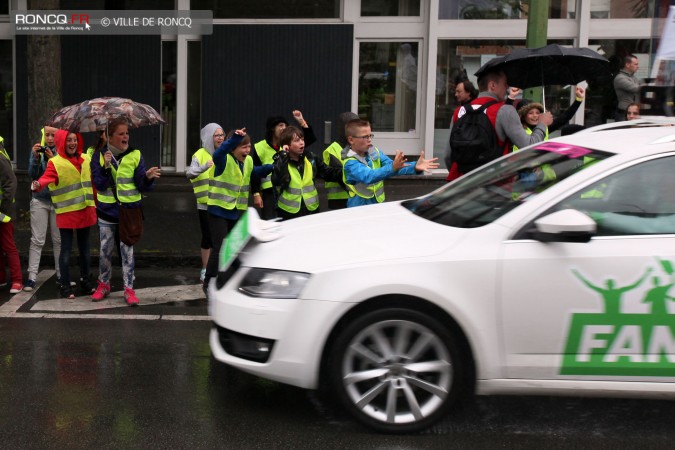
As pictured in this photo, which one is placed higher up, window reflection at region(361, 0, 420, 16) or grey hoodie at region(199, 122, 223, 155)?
window reflection at region(361, 0, 420, 16)

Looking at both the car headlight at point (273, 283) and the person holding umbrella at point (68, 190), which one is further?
the person holding umbrella at point (68, 190)

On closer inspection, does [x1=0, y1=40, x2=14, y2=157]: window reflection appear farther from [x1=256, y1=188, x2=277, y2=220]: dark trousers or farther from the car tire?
the car tire

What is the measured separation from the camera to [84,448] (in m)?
4.63

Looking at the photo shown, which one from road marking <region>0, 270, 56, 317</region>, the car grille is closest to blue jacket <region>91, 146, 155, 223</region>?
road marking <region>0, 270, 56, 317</region>

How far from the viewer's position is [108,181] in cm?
816

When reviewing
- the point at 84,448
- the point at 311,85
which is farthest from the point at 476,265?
the point at 311,85

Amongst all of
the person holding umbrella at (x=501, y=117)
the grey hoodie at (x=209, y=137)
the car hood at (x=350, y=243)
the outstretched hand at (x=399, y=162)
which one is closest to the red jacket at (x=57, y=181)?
the grey hoodie at (x=209, y=137)

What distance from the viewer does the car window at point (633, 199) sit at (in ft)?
15.8

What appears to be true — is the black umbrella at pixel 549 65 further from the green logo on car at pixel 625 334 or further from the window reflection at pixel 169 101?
the window reflection at pixel 169 101

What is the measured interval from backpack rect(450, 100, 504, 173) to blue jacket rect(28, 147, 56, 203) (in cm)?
389

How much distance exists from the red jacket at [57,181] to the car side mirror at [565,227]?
5.04m

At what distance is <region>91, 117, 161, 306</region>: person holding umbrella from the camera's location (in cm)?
805

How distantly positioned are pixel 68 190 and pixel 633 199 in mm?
5364

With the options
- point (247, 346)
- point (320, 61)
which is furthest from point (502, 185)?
point (320, 61)
